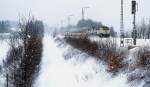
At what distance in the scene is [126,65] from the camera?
2223 centimetres

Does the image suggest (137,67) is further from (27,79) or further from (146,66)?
(27,79)

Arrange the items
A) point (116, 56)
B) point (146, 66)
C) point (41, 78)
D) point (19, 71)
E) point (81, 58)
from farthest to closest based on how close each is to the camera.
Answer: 1. point (81, 58)
2. point (41, 78)
3. point (19, 71)
4. point (116, 56)
5. point (146, 66)

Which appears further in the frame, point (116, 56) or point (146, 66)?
point (116, 56)

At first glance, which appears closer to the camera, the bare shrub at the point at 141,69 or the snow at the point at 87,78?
the bare shrub at the point at 141,69

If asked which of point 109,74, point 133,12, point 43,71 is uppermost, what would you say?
point 133,12

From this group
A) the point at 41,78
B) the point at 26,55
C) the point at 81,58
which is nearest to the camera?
the point at 26,55

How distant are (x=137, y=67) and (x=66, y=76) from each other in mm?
10305

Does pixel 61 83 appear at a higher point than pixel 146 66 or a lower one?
lower

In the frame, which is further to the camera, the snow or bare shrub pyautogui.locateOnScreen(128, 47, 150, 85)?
the snow

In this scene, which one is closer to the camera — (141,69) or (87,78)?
(141,69)

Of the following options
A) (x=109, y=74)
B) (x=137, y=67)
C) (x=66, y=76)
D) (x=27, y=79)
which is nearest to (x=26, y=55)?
(x=27, y=79)

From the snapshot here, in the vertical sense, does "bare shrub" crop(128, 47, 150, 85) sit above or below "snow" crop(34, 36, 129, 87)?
above

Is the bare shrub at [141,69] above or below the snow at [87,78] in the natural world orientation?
above

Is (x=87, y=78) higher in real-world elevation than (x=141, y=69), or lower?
lower
